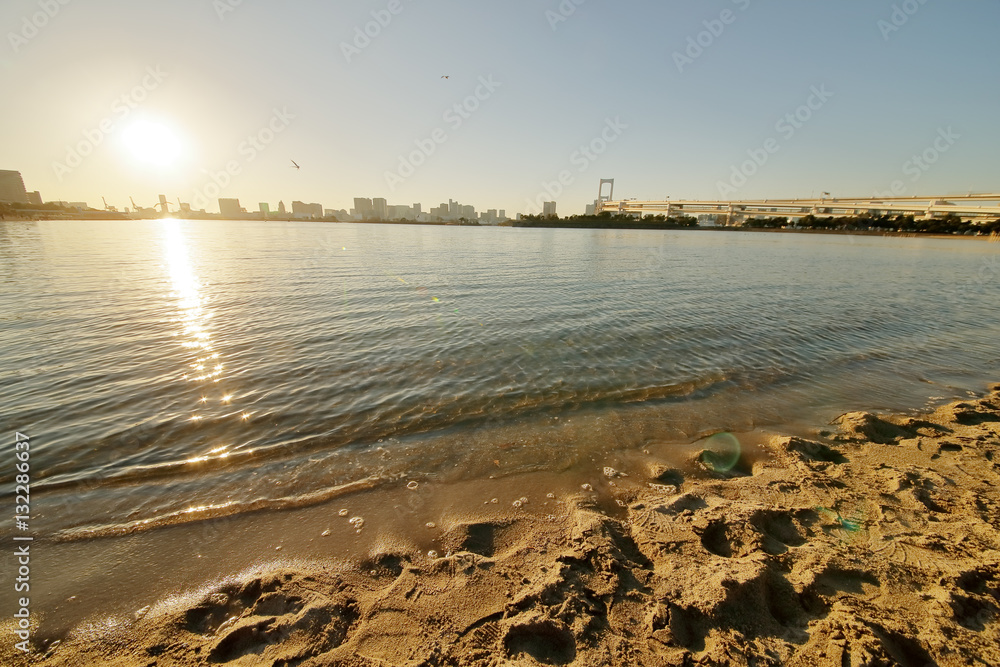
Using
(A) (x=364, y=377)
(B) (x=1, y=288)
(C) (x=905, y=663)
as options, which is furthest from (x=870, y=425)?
(B) (x=1, y=288)

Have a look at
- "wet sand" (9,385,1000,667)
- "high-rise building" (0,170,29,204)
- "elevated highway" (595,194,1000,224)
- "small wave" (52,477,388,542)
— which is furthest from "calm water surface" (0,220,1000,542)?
"high-rise building" (0,170,29,204)

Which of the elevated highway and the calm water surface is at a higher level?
the elevated highway

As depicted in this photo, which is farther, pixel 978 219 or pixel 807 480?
pixel 978 219

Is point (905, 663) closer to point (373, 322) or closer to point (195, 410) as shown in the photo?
point (195, 410)

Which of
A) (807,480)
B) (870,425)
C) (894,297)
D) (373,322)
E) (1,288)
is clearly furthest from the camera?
(894,297)

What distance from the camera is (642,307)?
16109 mm

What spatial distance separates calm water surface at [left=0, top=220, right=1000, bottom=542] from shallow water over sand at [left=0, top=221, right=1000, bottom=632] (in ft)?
0.16

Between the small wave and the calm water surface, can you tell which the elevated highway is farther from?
the small wave

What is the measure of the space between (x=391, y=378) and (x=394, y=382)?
243 mm

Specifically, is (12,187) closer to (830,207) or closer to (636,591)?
(636,591)

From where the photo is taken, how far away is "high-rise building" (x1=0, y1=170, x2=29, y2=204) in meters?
146

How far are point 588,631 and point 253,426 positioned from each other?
640 centimetres

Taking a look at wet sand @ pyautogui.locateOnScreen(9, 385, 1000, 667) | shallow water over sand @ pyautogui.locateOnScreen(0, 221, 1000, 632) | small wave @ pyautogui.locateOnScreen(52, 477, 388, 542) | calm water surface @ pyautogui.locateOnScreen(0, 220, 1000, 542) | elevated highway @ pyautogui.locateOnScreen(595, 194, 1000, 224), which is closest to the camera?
wet sand @ pyautogui.locateOnScreen(9, 385, 1000, 667)

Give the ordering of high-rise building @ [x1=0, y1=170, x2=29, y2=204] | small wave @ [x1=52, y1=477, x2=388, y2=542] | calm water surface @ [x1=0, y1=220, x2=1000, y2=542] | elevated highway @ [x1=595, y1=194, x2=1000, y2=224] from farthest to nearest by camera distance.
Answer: high-rise building @ [x1=0, y1=170, x2=29, y2=204], elevated highway @ [x1=595, y1=194, x2=1000, y2=224], calm water surface @ [x1=0, y1=220, x2=1000, y2=542], small wave @ [x1=52, y1=477, x2=388, y2=542]
